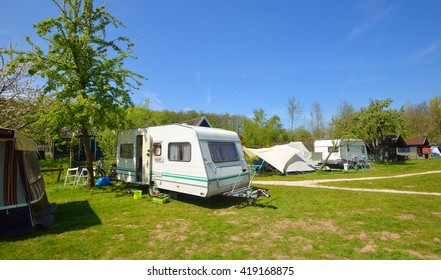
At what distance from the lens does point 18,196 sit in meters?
6.04

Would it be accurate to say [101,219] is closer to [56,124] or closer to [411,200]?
[56,124]

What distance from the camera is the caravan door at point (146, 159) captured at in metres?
9.84

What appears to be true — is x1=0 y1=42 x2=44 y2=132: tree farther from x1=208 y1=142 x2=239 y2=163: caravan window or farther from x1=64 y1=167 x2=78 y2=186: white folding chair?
x1=208 y1=142 x2=239 y2=163: caravan window

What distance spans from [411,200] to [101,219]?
35.6 feet

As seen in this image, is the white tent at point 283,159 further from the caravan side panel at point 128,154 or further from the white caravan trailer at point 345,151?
the caravan side panel at point 128,154

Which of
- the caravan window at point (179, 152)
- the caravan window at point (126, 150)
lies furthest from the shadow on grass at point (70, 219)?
the caravan window at point (179, 152)

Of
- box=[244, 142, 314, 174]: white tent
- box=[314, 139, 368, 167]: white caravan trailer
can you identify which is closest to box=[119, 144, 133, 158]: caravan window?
box=[244, 142, 314, 174]: white tent

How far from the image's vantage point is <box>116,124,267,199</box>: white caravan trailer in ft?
26.6

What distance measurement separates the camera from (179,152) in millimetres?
8789

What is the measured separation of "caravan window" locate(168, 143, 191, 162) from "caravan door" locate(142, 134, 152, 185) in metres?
1.21

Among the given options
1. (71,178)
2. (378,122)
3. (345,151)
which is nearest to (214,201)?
(71,178)

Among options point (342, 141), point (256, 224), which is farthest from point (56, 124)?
point (342, 141)

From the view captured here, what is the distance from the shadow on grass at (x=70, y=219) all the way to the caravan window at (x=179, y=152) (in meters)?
3.13

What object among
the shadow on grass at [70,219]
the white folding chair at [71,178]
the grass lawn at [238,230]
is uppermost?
the white folding chair at [71,178]
